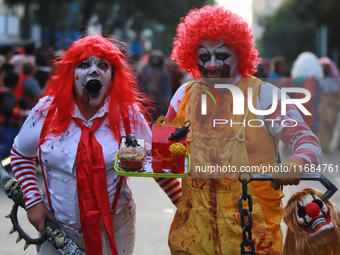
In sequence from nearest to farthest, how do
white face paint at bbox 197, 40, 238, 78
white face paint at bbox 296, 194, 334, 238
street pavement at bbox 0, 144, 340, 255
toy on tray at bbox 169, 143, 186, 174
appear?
white face paint at bbox 296, 194, 334, 238 → toy on tray at bbox 169, 143, 186, 174 → white face paint at bbox 197, 40, 238, 78 → street pavement at bbox 0, 144, 340, 255

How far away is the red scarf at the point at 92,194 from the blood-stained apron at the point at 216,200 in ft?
1.39

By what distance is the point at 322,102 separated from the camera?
344 inches

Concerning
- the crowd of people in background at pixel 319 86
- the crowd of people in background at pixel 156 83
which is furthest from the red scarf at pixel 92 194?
the crowd of people in background at pixel 319 86

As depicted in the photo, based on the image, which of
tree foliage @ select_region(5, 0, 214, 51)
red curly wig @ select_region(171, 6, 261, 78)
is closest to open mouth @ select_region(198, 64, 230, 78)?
red curly wig @ select_region(171, 6, 261, 78)

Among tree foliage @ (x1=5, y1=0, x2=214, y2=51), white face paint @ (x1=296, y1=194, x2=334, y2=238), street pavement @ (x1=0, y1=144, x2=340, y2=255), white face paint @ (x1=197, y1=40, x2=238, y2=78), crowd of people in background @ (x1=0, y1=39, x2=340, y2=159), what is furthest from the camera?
tree foliage @ (x1=5, y1=0, x2=214, y2=51)

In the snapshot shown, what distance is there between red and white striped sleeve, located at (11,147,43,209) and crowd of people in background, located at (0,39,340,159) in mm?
3040

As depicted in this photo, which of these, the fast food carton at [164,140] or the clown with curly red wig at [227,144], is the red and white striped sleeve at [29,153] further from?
the clown with curly red wig at [227,144]

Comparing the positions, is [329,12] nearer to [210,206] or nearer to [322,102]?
[322,102]

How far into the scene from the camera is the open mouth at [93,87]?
2.40 metres

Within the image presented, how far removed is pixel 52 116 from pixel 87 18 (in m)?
24.7

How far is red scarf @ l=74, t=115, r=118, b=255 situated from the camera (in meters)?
2.32

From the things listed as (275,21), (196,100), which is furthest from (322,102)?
(275,21)

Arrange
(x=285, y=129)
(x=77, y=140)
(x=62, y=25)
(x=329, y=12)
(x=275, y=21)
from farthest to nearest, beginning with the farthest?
(x=275, y=21)
(x=62, y=25)
(x=329, y=12)
(x=77, y=140)
(x=285, y=129)

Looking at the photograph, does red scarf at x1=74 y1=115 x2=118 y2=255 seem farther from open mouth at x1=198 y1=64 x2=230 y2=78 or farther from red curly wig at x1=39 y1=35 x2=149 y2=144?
open mouth at x1=198 y1=64 x2=230 y2=78
